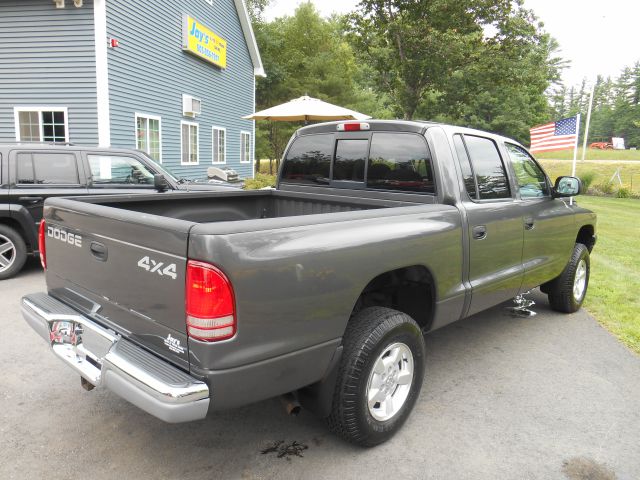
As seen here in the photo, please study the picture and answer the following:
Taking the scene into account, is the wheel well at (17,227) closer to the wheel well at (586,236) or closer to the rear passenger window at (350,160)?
the rear passenger window at (350,160)

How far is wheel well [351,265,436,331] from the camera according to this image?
306cm

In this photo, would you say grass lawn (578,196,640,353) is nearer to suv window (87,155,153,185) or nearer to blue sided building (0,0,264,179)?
suv window (87,155,153,185)

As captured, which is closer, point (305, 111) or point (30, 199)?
point (30, 199)

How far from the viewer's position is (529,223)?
410 centimetres

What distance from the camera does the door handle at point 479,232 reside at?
134 inches

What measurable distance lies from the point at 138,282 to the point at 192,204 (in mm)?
1741

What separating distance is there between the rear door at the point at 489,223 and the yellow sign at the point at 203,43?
1306cm

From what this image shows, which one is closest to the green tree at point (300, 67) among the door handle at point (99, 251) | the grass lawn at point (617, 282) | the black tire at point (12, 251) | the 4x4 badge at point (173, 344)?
the grass lawn at point (617, 282)

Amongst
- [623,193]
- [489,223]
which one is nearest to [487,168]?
[489,223]

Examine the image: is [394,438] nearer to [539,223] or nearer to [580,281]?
[539,223]

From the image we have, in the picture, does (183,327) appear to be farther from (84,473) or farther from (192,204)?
(192,204)

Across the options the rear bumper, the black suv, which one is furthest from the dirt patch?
the black suv

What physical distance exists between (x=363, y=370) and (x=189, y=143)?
14327mm

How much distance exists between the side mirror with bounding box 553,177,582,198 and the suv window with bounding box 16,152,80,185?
18.7 ft
